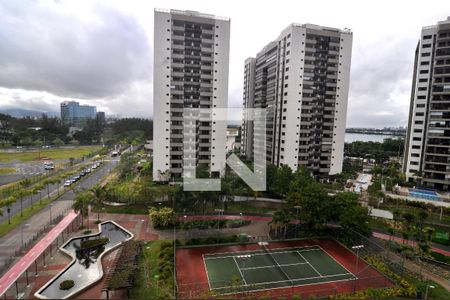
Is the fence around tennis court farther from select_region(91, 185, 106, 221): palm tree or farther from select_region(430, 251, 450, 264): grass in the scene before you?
select_region(91, 185, 106, 221): palm tree

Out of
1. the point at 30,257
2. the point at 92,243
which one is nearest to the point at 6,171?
the point at 92,243

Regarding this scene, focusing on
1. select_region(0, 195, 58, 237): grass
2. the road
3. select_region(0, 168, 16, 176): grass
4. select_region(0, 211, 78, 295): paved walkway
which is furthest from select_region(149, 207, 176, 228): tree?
select_region(0, 168, 16, 176): grass

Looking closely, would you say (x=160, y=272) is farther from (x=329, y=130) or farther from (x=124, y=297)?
(x=329, y=130)

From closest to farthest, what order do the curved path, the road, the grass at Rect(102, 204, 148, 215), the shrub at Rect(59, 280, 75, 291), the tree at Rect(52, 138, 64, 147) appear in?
1. the shrub at Rect(59, 280, 75, 291)
2. the curved path
3. the road
4. the grass at Rect(102, 204, 148, 215)
5. the tree at Rect(52, 138, 64, 147)

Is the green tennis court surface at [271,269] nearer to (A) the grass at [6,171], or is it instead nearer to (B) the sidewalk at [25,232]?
(B) the sidewalk at [25,232]

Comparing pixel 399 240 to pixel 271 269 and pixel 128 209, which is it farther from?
pixel 128 209

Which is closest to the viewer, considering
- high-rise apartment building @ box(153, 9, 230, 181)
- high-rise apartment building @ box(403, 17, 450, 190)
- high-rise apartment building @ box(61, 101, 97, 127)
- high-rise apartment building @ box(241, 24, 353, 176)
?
high-rise apartment building @ box(153, 9, 230, 181)

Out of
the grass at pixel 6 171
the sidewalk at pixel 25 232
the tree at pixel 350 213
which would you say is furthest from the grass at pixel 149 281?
the grass at pixel 6 171

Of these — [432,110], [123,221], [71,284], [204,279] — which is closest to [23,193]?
[123,221]
